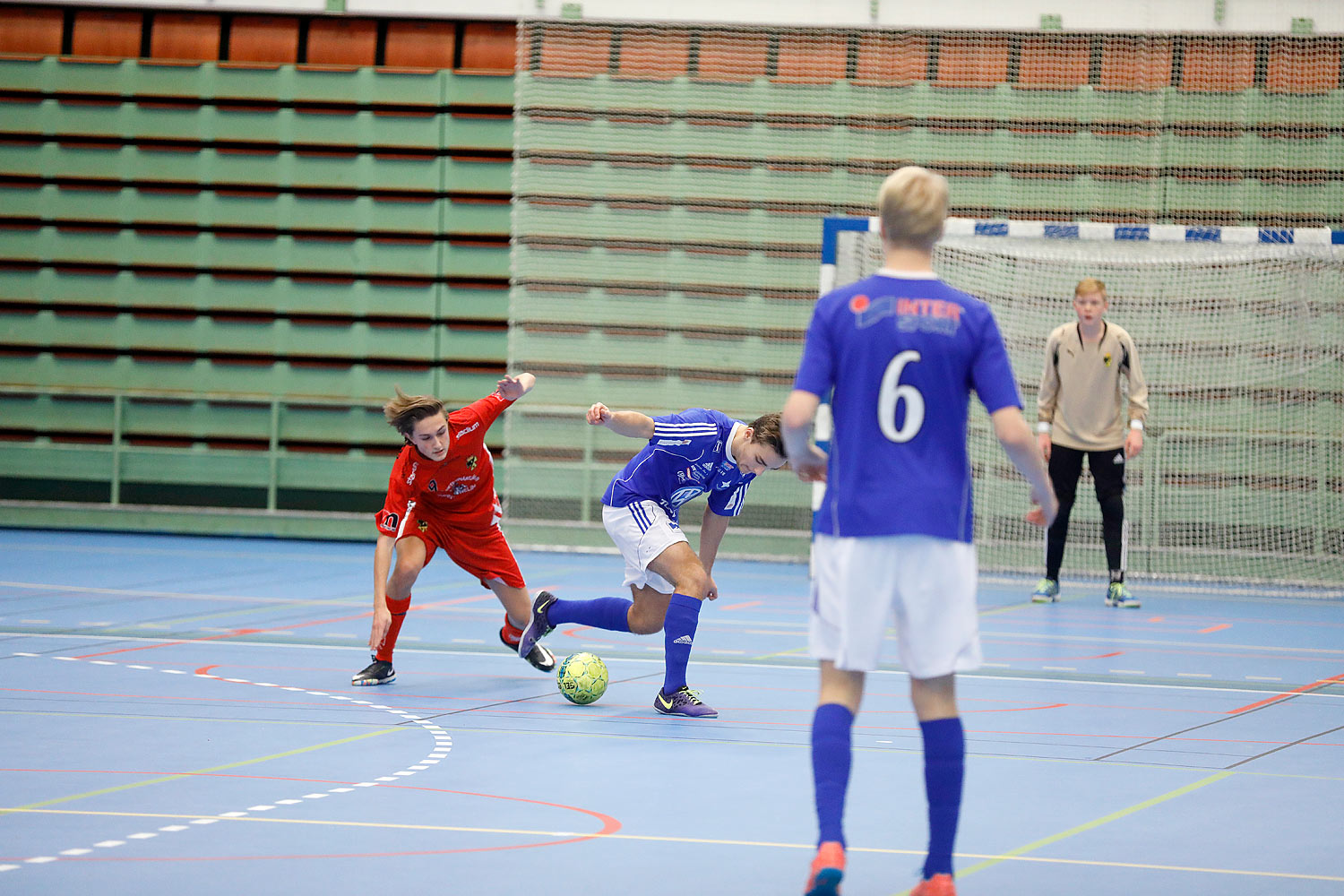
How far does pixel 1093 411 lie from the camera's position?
938cm

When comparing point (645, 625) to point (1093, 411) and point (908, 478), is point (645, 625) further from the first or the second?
point (1093, 411)

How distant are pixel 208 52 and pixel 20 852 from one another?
11.9 meters

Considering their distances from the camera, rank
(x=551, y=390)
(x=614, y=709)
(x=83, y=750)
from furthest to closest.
Answer: (x=551, y=390), (x=614, y=709), (x=83, y=750)

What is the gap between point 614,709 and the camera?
550cm

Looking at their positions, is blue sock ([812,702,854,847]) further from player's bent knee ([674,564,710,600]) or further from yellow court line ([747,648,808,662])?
yellow court line ([747,648,808,662])

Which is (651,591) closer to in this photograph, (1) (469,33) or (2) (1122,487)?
(2) (1122,487)

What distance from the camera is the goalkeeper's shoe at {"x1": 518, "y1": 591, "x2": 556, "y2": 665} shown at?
6020 millimetres

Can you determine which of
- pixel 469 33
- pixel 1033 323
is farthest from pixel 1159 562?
pixel 469 33

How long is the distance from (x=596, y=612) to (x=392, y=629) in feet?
2.75

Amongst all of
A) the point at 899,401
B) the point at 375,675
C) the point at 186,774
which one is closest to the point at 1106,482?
A: the point at 375,675

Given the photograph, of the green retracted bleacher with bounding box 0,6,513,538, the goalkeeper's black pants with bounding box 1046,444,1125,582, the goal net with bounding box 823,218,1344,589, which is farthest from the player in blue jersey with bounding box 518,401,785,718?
the green retracted bleacher with bounding box 0,6,513,538

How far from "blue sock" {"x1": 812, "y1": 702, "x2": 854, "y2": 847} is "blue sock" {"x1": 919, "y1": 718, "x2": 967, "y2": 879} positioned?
0.17m

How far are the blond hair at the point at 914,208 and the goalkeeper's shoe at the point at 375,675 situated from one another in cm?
355

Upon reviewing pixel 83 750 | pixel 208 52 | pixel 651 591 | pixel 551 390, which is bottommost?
pixel 83 750
